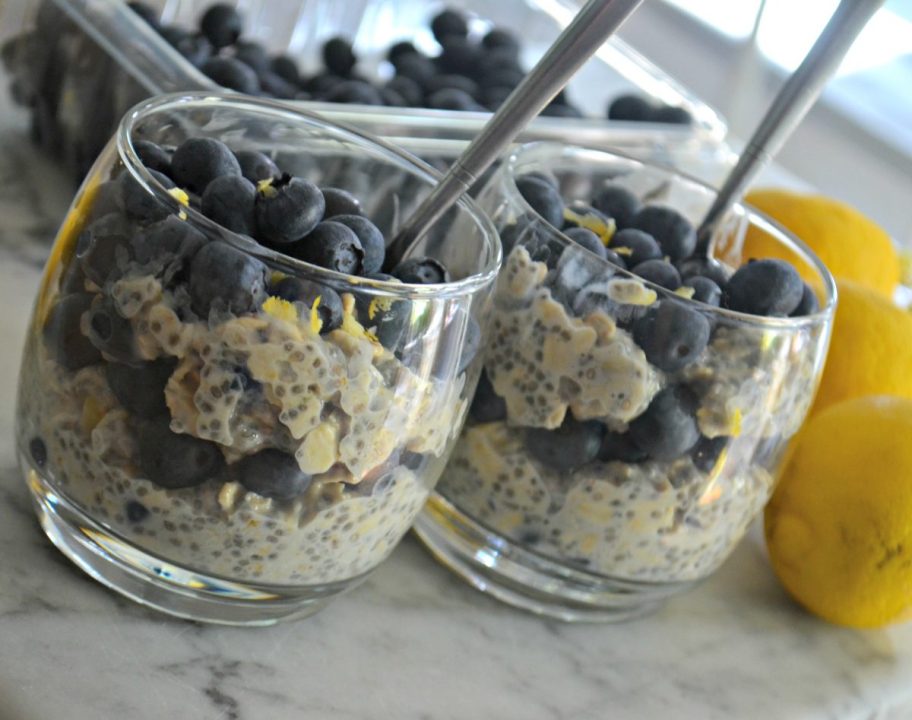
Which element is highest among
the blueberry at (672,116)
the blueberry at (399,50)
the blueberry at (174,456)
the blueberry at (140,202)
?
the blueberry at (140,202)

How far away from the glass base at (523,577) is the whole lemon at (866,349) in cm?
17

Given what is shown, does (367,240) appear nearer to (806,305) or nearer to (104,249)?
(104,249)

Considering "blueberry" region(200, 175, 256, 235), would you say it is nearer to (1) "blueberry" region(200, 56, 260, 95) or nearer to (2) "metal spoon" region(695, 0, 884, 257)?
(2) "metal spoon" region(695, 0, 884, 257)

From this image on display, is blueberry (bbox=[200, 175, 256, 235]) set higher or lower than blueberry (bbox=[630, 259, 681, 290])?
lower

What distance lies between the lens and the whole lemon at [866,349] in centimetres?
66

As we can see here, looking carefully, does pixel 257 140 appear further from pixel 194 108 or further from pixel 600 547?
pixel 600 547

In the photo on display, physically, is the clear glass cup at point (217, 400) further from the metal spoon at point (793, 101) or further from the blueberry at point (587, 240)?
the metal spoon at point (793, 101)

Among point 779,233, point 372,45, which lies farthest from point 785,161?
point 779,233

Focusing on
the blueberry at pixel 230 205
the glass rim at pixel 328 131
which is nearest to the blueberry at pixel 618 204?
the glass rim at pixel 328 131

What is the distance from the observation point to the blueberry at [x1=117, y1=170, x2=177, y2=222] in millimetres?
417

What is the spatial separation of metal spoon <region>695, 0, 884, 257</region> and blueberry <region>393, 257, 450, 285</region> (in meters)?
0.18

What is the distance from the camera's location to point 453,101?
0.89 metres

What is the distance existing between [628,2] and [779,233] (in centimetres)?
22

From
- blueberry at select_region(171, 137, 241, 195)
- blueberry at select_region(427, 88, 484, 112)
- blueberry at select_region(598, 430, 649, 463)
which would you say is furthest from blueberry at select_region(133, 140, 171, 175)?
blueberry at select_region(427, 88, 484, 112)
